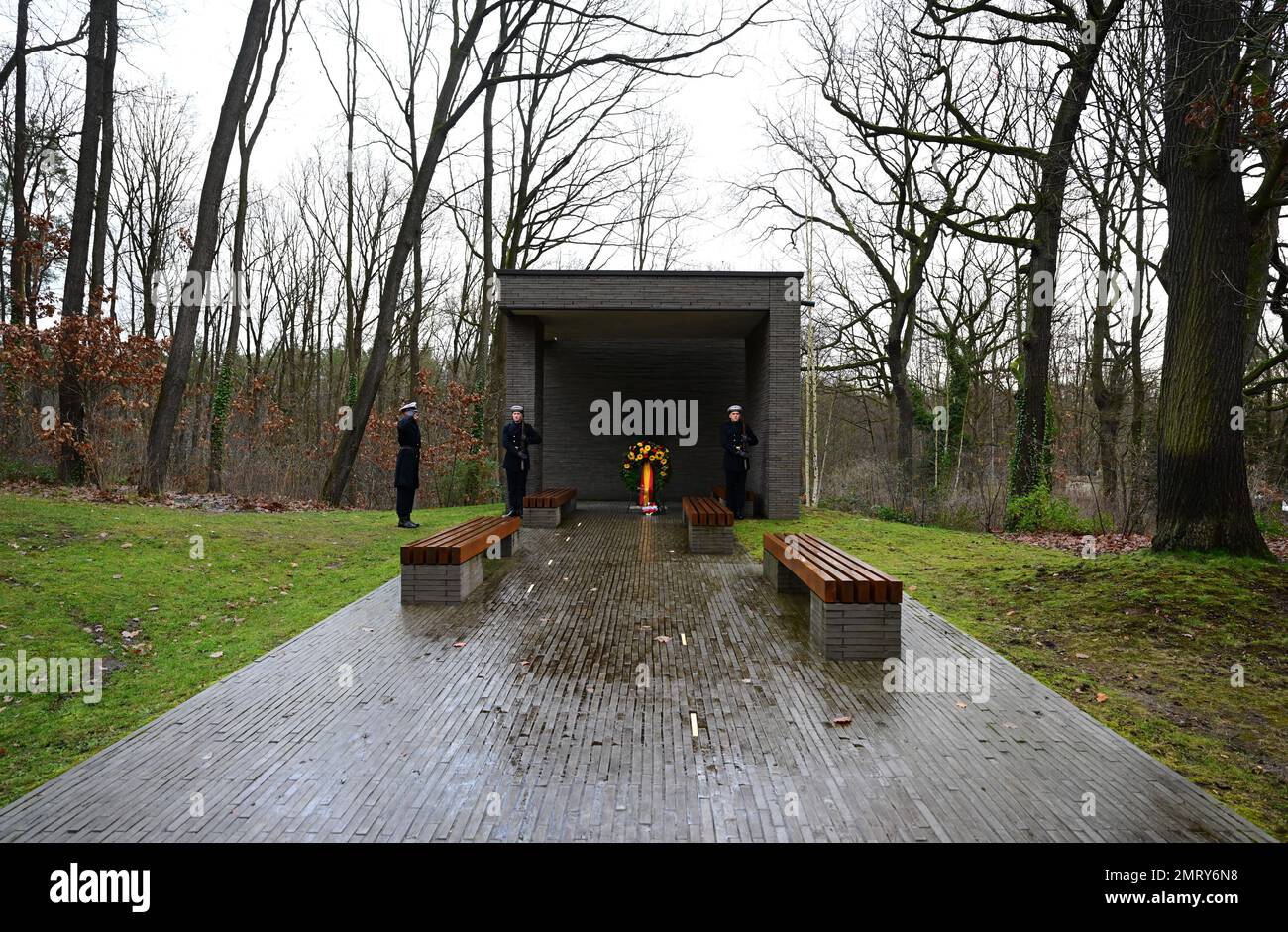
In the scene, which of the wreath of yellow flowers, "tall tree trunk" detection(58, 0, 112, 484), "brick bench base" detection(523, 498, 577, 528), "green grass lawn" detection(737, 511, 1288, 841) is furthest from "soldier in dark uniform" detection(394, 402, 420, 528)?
"green grass lawn" detection(737, 511, 1288, 841)

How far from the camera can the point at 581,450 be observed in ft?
63.5

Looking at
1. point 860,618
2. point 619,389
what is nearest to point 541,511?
point 619,389

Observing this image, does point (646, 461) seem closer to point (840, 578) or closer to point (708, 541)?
point (708, 541)

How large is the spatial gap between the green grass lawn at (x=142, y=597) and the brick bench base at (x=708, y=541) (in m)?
4.01

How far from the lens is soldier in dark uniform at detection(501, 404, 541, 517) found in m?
13.3

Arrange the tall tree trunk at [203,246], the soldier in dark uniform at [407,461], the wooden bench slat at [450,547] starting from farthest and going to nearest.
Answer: the tall tree trunk at [203,246] < the soldier in dark uniform at [407,461] < the wooden bench slat at [450,547]

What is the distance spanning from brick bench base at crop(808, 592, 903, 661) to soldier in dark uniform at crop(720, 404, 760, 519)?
28.0ft

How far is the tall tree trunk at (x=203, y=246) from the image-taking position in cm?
1422

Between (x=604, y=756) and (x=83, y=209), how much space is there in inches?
666

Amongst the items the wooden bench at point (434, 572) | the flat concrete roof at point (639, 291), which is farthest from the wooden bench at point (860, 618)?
the flat concrete roof at point (639, 291)

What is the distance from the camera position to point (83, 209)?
15383 millimetres

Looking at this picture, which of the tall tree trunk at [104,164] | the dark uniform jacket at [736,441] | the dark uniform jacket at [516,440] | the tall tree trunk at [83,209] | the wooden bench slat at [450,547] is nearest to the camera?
the wooden bench slat at [450,547]

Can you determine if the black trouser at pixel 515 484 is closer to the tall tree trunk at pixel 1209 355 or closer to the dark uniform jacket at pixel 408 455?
the dark uniform jacket at pixel 408 455
